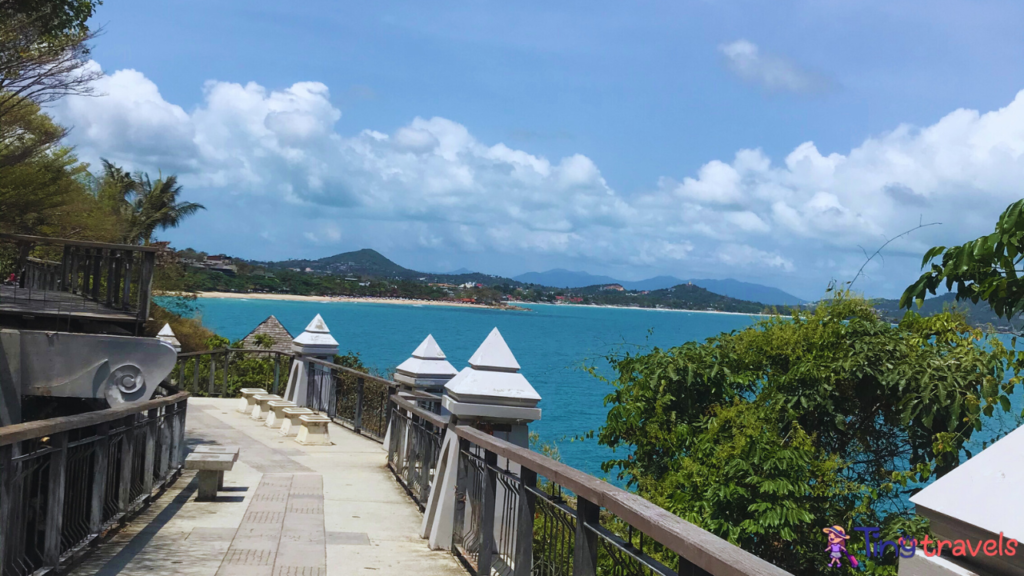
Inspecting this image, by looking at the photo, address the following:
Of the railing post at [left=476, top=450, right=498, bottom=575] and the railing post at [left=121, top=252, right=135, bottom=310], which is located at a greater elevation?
the railing post at [left=121, top=252, right=135, bottom=310]

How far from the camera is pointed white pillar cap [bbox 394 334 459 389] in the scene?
1184cm

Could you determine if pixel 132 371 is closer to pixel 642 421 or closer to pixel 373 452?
pixel 373 452

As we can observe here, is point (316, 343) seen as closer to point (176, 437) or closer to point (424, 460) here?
point (176, 437)

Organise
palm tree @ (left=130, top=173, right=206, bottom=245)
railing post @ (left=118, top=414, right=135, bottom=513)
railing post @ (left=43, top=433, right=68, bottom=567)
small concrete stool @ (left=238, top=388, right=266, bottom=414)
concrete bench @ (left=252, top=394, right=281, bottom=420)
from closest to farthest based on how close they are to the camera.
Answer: railing post @ (left=43, top=433, right=68, bottom=567)
railing post @ (left=118, top=414, right=135, bottom=513)
concrete bench @ (left=252, top=394, right=281, bottom=420)
small concrete stool @ (left=238, top=388, right=266, bottom=414)
palm tree @ (left=130, top=173, right=206, bottom=245)

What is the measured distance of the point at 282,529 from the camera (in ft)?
23.5

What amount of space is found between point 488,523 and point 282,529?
95.1 inches

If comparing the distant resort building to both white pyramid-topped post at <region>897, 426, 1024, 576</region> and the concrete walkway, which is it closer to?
the concrete walkway

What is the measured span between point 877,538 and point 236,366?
24.4 m

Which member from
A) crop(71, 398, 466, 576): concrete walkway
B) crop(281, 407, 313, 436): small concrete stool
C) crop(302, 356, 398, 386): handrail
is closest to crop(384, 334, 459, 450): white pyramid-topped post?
crop(302, 356, 398, 386): handrail

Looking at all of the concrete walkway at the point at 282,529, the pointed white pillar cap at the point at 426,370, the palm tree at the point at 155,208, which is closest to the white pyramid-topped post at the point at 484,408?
the concrete walkway at the point at 282,529

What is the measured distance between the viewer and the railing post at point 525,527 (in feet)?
16.1

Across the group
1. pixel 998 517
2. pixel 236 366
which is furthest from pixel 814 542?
pixel 236 366

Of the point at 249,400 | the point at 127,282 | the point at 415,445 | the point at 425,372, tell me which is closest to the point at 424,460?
the point at 415,445

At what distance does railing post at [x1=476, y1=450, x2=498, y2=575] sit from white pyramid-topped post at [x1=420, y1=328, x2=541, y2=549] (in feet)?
1.35
